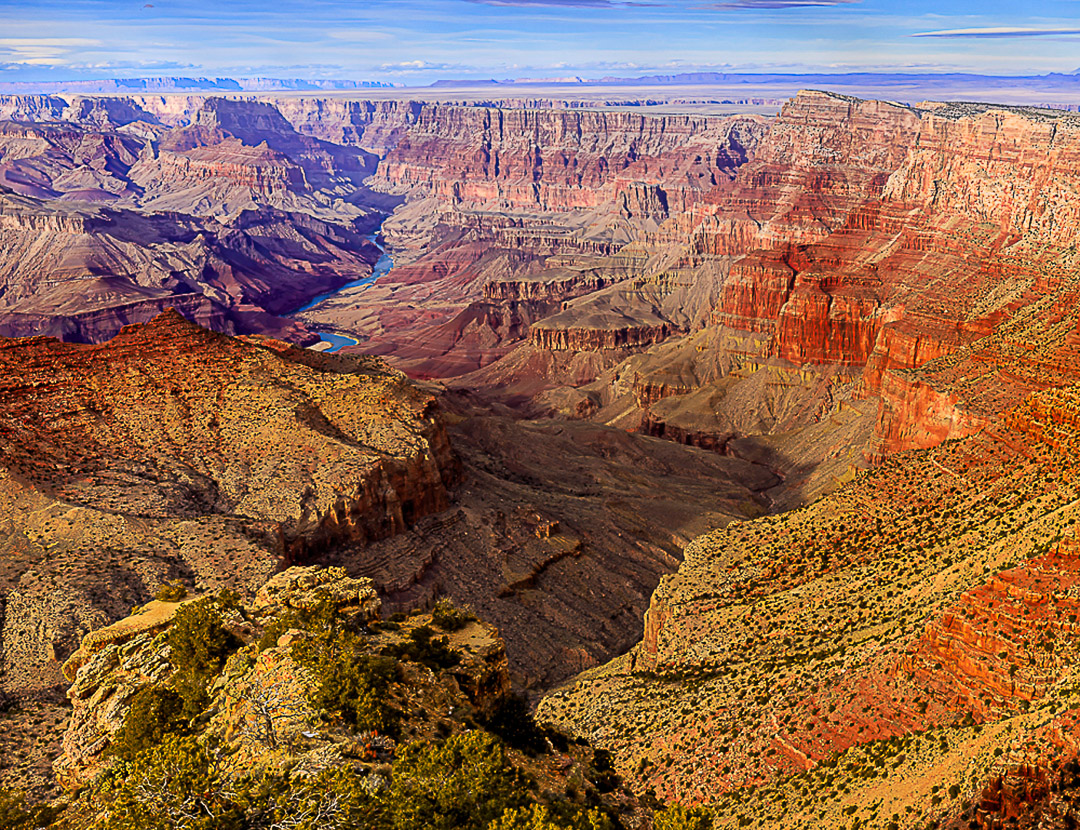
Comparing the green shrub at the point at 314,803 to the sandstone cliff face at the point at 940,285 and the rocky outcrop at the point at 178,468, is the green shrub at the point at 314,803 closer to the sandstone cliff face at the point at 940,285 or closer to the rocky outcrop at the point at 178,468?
the rocky outcrop at the point at 178,468

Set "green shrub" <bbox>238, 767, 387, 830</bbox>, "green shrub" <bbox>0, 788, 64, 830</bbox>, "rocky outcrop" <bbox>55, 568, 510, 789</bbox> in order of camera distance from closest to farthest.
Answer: "green shrub" <bbox>238, 767, 387, 830</bbox>
"rocky outcrop" <bbox>55, 568, 510, 789</bbox>
"green shrub" <bbox>0, 788, 64, 830</bbox>

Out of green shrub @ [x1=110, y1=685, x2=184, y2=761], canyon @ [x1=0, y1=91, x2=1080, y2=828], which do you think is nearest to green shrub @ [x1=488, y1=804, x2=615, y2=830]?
canyon @ [x1=0, y1=91, x2=1080, y2=828]

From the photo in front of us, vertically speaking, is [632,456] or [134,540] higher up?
[134,540]

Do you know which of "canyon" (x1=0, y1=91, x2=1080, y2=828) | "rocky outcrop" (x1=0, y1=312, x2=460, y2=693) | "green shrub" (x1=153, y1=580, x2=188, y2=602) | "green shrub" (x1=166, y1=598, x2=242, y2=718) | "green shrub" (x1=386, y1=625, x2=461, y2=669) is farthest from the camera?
"rocky outcrop" (x1=0, y1=312, x2=460, y2=693)

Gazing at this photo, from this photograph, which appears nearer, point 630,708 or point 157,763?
point 157,763

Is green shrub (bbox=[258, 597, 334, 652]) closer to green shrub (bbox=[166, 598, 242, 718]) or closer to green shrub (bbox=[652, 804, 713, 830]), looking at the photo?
green shrub (bbox=[166, 598, 242, 718])

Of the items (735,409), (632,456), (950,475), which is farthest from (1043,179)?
(950,475)

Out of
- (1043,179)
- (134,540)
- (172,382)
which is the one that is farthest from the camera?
(1043,179)

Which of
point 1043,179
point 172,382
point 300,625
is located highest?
point 1043,179

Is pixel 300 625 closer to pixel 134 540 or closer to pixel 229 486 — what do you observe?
pixel 134 540
